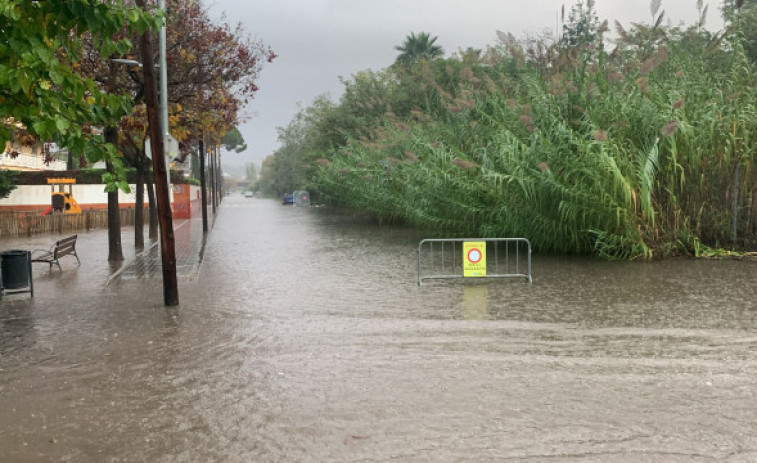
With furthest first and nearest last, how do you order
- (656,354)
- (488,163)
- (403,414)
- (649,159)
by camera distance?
(488,163) → (649,159) → (656,354) → (403,414)

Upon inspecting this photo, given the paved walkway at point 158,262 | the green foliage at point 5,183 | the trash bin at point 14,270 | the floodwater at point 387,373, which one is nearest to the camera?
the floodwater at point 387,373

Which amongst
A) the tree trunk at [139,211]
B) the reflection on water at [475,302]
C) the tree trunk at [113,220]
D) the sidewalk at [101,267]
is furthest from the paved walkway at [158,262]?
the reflection on water at [475,302]

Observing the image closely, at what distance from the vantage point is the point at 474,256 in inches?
487

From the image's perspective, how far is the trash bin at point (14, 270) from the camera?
1138 centimetres

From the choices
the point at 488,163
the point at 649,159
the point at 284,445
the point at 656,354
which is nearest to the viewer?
the point at 284,445

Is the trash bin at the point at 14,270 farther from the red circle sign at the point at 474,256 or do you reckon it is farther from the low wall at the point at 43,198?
the low wall at the point at 43,198

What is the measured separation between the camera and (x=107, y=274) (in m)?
14.6

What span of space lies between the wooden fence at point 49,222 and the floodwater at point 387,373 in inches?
624

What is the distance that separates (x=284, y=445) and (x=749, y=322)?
21.9ft

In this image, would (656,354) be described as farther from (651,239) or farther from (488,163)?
(488,163)

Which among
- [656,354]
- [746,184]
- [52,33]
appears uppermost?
[52,33]

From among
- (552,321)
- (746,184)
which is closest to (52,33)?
(552,321)

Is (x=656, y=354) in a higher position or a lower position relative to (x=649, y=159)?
lower

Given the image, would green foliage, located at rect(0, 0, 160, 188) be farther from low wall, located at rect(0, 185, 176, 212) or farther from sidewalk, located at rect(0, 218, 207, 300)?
low wall, located at rect(0, 185, 176, 212)
